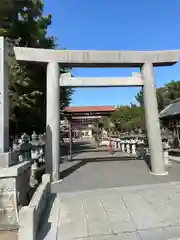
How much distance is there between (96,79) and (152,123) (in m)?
2.66

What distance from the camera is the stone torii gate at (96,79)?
25.6 feet

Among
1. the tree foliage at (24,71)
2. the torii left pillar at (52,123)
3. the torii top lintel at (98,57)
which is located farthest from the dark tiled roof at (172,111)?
the torii left pillar at (52,123)

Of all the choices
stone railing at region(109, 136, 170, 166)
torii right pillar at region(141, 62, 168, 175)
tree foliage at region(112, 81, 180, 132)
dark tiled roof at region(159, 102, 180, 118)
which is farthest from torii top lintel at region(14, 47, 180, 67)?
tree foliage at region(112, 81, 180, 132)

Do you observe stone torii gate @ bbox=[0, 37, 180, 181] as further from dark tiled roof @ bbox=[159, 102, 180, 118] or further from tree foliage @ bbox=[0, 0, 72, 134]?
dark tiled roof @ bbox=[159, 102, 180, 118]

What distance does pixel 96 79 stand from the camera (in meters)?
8.26

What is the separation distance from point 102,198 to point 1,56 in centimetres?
401

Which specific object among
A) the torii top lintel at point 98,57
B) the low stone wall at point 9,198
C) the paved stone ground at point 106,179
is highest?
the torii top lintel at point 98,57

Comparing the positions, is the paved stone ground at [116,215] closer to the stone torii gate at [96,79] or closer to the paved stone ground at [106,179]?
the paved stone ground at [106,179]

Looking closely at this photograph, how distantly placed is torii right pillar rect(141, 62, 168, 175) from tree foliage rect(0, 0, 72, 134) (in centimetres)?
663

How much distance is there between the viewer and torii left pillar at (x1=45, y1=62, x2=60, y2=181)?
7.78 m

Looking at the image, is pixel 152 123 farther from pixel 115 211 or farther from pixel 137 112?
pixel 137 112

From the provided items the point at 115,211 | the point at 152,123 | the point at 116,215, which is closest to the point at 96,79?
the point at 152,123

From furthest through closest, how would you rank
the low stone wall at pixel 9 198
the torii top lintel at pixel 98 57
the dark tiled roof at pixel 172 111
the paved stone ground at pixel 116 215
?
the dark tiled roof at pixel 172 111 → the torii top lintel at pixel 98 57 → the low stone wall at pixel 9 198 → the paved stone ground at pixel 116 215

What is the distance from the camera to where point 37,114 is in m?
14.8
